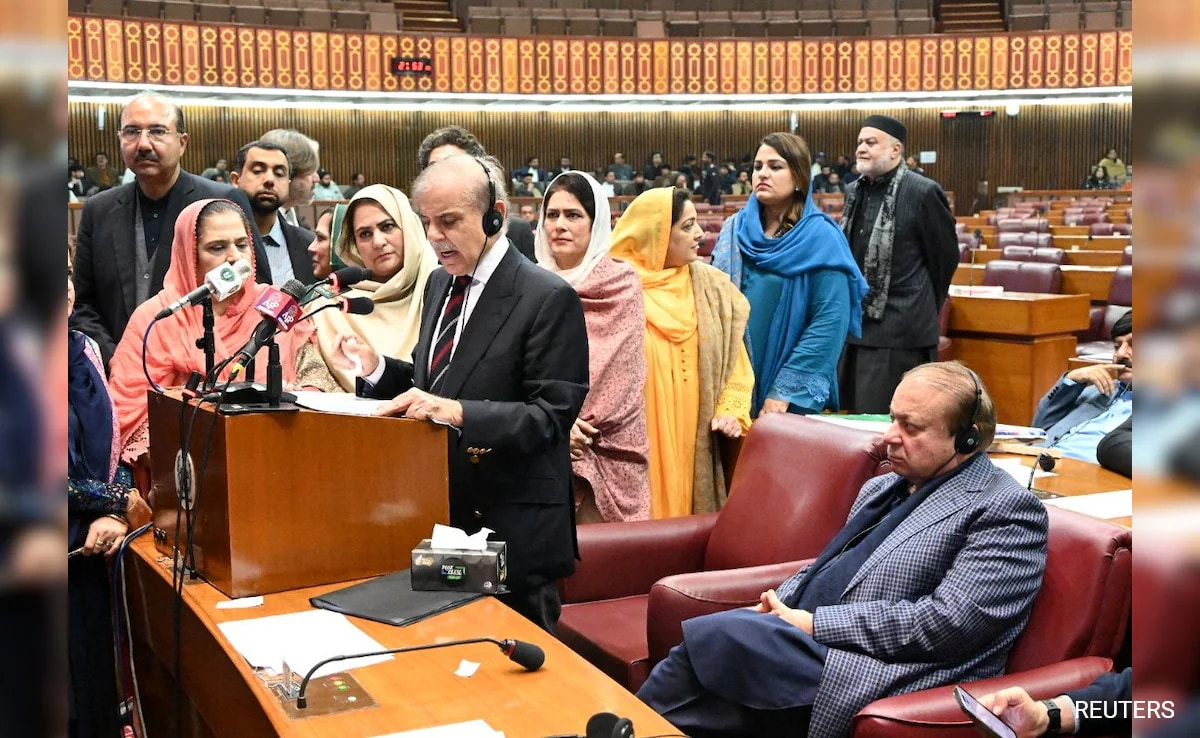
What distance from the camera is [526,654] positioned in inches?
63.1

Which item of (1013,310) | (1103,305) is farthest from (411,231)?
(1103,305)

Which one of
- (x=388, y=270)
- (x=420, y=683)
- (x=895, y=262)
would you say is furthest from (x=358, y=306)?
(x=895, y=262)

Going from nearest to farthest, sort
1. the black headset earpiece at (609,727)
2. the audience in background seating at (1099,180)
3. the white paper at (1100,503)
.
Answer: the black headset earpiece at (609,727) → the white paper at (1100,503) → the audience in background seating at (1099,180)

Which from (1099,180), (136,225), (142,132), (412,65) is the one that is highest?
(412,65)

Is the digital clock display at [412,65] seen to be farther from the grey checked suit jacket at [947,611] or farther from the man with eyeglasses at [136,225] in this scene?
the grey checked suit jacket at [947,611]

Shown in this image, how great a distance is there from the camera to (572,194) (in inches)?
118

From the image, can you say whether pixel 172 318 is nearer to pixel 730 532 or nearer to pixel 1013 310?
pixel 730 532

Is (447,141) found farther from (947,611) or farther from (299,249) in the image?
(947,611)

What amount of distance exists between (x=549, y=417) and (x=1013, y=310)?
3890mm

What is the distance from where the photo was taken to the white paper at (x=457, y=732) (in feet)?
4.63

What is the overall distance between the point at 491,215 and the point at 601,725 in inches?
44.1

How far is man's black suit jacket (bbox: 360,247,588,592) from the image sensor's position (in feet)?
7.04

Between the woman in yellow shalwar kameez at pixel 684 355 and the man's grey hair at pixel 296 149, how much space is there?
1.31 metres

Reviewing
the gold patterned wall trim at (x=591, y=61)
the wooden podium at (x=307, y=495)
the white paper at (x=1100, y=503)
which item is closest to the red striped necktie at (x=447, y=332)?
the wooden podium at (x=307, y=495)
